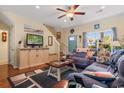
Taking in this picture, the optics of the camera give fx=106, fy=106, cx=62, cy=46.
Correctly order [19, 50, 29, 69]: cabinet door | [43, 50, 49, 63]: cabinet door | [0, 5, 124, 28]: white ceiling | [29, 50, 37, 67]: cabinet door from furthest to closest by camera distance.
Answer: [43, 50, 49, 63]: cabinet door → [29, 50, 37, 67]: cabinet door → [19, 50, 29, 69]: cabinet door → [0, 5, 124, 28]: white ceiling

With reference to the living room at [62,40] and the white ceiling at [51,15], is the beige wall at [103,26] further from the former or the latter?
the white ceiling at [51,15]

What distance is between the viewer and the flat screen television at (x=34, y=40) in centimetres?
386

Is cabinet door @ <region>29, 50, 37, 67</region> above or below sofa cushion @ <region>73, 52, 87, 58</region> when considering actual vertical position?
below

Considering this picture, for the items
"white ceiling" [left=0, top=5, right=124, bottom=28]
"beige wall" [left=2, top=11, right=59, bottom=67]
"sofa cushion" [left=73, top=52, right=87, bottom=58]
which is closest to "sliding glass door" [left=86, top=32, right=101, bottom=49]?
"sofa cushion" [left=73, top=52, right=87, bottom=58]

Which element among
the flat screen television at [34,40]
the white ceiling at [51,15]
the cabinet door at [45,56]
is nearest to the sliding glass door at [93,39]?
the white ceiling at [51,15]

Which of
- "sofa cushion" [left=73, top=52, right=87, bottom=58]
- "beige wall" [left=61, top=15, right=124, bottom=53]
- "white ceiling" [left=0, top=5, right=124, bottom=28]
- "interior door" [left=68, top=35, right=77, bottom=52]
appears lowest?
"sofa cushion" [left=73, top=52, right=87, bottom=58]

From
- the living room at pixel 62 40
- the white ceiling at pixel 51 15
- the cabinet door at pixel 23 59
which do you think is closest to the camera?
the living room at pixel 62 40

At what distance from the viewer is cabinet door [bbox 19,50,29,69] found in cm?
341

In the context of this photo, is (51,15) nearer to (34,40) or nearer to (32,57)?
(34,40)

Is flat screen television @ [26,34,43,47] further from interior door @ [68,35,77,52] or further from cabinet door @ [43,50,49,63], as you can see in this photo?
interior door @ [68,35,77,52]

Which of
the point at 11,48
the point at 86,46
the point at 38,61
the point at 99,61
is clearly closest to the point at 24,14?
the point at 11,48

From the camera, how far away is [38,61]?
13.1ft

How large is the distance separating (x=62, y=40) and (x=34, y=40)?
147 cm
